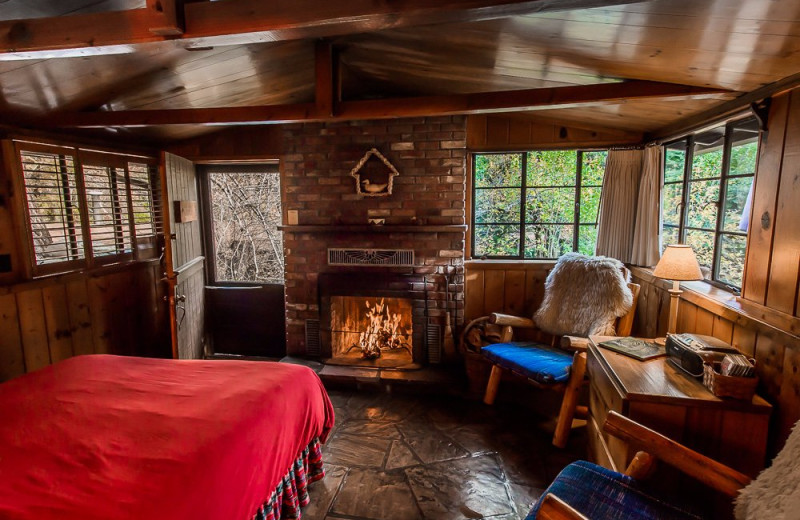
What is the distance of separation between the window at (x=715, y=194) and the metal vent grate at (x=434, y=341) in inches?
76.2

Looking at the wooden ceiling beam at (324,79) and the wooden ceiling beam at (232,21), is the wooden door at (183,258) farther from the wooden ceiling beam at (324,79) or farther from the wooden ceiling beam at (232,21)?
the wooden ceiling beam at (232,21)

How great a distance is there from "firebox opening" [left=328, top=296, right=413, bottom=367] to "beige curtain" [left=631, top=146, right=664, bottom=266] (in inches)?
77.4

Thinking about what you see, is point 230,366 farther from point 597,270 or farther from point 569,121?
point 569,121

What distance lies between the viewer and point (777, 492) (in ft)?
3.74

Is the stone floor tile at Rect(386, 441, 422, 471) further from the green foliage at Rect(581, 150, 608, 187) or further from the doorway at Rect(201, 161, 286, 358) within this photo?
the green foliage at Rect(581, 150, 608, 187)

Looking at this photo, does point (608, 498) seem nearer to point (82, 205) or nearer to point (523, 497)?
point (523, 497)

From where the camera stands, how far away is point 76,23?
5.13 ft

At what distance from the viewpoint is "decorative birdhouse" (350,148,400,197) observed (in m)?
3.45

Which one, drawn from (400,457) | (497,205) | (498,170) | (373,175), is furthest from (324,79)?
(400,457)

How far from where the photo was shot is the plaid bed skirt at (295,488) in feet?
5.50

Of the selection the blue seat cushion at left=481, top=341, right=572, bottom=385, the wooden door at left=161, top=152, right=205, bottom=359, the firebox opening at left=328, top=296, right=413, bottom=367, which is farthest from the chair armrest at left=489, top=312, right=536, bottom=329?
the wooden door at left=161, top=152, right=205, bottom=359

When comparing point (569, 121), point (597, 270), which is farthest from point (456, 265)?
point (569, 121)

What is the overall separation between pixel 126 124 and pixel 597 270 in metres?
3.50

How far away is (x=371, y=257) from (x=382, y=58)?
1582 millimetres
